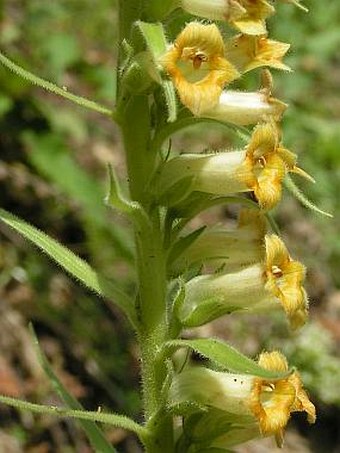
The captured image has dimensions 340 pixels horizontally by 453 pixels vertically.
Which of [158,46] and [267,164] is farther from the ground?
[158,46]

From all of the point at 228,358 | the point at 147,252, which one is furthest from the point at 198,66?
the point at 228,358

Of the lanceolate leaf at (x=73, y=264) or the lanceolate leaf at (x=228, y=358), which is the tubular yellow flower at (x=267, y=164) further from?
the lanceolate leaf at (x=73, y=264)

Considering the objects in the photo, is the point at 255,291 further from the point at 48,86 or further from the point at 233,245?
the point at 48,86

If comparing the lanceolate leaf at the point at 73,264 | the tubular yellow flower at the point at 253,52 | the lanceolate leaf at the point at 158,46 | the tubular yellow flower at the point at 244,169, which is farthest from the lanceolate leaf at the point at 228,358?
the tubular yellow flower at the point at 253,52

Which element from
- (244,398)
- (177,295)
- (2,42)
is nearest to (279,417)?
(244,398)

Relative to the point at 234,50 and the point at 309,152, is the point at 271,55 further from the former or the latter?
the point at 309,152

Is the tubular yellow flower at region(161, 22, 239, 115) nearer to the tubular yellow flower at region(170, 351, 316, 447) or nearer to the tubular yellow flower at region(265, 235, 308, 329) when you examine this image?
the tubular yellow flower at region(265, 235, 308, 329)
